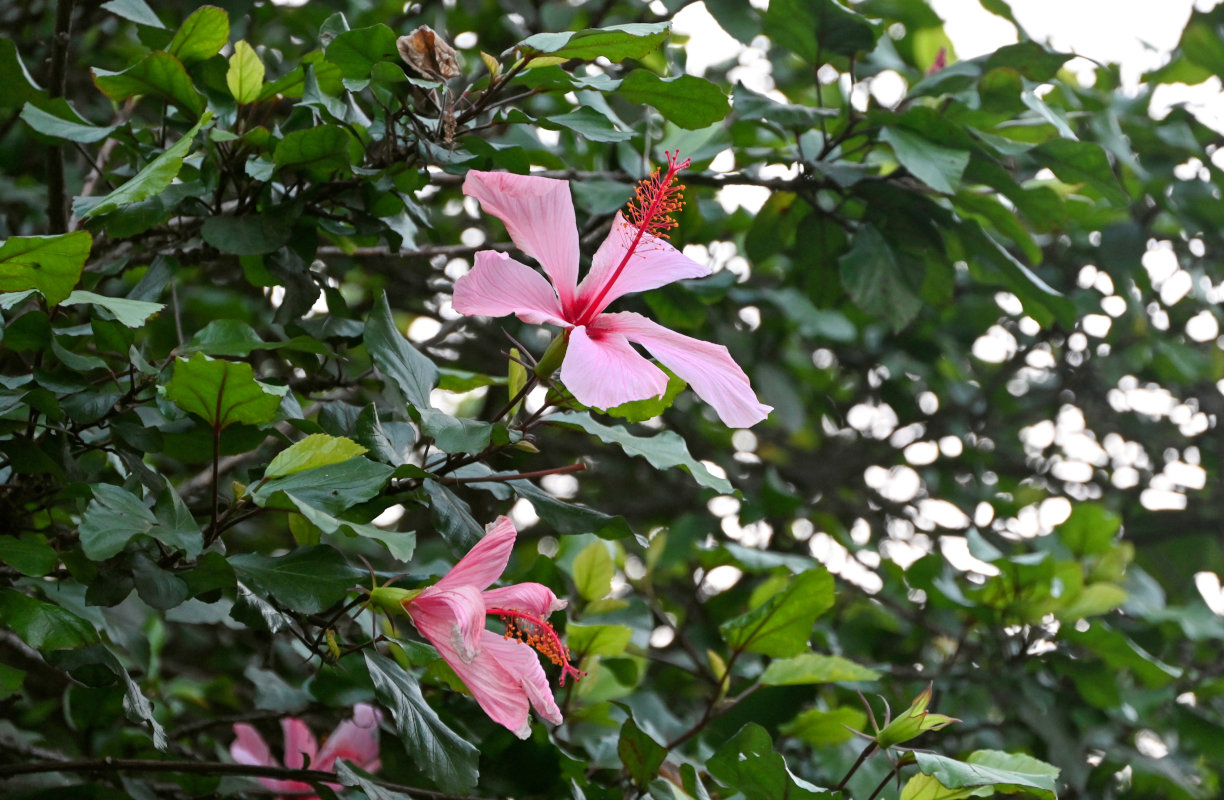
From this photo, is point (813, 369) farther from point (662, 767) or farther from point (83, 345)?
point (83, 345)

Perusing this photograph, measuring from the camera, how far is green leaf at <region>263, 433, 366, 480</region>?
819mm

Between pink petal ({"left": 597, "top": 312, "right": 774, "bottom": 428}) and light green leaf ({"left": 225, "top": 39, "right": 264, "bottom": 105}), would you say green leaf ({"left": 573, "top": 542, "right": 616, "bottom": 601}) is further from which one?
light green leaf ({"left": 225, "top": 39, "right": 264, "bottom": 105})

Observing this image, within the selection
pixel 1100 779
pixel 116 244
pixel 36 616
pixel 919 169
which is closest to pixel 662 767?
pixel 36 616

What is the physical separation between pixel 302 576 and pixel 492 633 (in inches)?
6.8

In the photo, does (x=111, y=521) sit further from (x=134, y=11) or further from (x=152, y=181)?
(x=134, y=11)

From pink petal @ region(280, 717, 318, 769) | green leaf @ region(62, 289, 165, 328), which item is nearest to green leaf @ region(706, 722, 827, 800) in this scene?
pink petal @ region(280, 717, 318, 769)

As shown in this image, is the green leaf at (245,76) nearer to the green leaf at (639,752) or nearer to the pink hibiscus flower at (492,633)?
the pink hibiscus flower at (492,633)

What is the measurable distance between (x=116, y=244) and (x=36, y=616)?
0.54m

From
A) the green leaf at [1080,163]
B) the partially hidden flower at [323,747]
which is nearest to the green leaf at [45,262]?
the partially hidden flower at [323,747]

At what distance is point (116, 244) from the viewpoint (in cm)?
125

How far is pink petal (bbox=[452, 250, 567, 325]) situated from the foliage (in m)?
0.04

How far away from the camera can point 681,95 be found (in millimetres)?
1056

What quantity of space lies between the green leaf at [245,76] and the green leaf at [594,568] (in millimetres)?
705

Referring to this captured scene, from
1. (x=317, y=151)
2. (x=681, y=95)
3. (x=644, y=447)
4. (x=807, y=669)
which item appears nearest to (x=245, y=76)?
(x=317, y=151)
